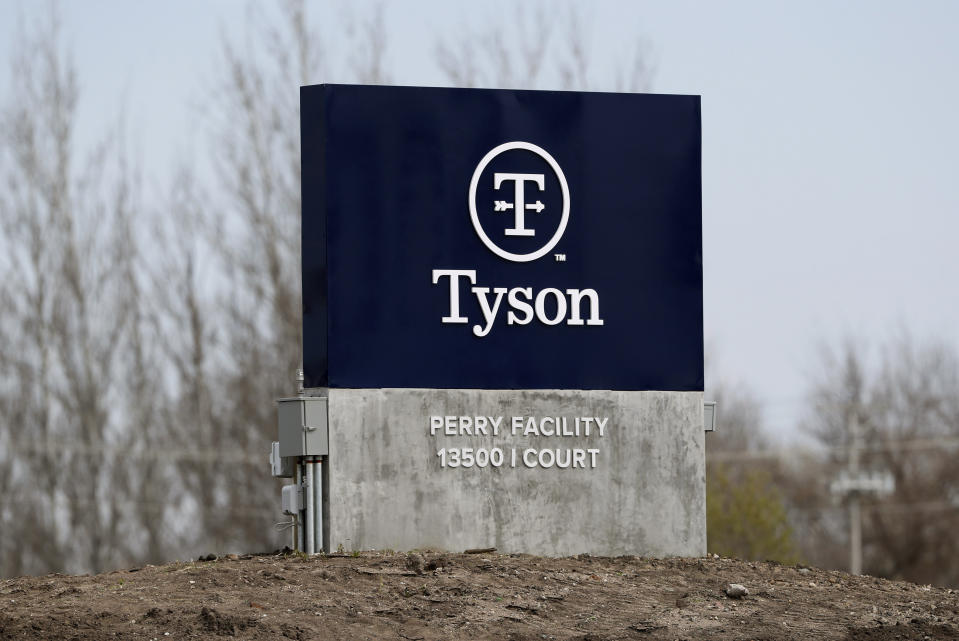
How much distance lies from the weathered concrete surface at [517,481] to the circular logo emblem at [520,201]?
121 cm

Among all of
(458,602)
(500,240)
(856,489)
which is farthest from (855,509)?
(458,602)

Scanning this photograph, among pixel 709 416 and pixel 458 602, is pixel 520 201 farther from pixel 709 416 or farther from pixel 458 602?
pixel 458 602

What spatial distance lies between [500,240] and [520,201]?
371 millimetres

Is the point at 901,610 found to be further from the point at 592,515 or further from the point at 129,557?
the point at 129,557

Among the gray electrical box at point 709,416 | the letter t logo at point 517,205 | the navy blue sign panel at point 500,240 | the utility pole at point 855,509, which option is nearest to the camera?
the navy blue sign panel at point 500,240

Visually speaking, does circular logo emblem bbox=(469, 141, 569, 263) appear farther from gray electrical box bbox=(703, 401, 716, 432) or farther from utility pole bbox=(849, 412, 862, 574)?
utility pole bbox=(849, 412, 862, 574)

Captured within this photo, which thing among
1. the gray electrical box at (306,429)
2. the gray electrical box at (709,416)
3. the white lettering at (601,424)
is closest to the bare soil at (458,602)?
the gray electrical box at (306,429)

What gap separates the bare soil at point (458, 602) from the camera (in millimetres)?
9867

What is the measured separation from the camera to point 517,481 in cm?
1241

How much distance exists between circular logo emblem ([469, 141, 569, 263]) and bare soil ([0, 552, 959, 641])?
8.32 ft

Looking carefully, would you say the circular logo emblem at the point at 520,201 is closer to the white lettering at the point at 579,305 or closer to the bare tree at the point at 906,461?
the white lettering at the point at 579,305

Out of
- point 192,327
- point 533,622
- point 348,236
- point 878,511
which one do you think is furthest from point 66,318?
point 878,511

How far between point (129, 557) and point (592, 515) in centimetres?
1833

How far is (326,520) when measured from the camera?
479 inches
